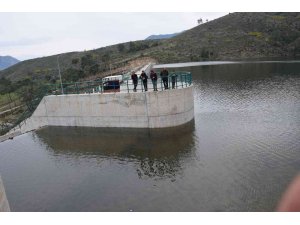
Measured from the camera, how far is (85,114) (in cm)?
2494

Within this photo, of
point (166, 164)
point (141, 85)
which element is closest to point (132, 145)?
point (166, 164)

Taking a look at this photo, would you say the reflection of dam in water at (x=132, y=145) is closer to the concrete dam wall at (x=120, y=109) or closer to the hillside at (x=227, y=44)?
the concrete dam wall at (x=120, y=109)

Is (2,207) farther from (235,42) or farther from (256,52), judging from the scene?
(235,42)

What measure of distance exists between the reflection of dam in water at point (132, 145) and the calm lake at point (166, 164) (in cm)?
6

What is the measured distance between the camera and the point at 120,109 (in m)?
23.6

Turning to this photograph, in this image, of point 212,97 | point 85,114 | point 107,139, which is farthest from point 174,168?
point 212,97

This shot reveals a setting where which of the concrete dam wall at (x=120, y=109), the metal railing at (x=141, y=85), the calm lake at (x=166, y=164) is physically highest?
the metal railing at (x=141, y=85)

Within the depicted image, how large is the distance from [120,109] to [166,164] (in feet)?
25.4

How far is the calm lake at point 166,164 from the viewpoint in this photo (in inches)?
529

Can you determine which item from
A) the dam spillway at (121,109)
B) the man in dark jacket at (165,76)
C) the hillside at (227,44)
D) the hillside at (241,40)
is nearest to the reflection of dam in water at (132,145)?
the dam spillway at (121,109)

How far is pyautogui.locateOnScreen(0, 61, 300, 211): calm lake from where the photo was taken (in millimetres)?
13430

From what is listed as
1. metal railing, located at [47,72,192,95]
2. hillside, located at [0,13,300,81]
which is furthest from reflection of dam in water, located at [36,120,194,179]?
hillside, located at [0,13,300,81]

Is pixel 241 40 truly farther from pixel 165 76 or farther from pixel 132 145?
pixel 132 145

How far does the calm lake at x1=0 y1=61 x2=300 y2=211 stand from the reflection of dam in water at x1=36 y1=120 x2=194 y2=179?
0.06 meters
